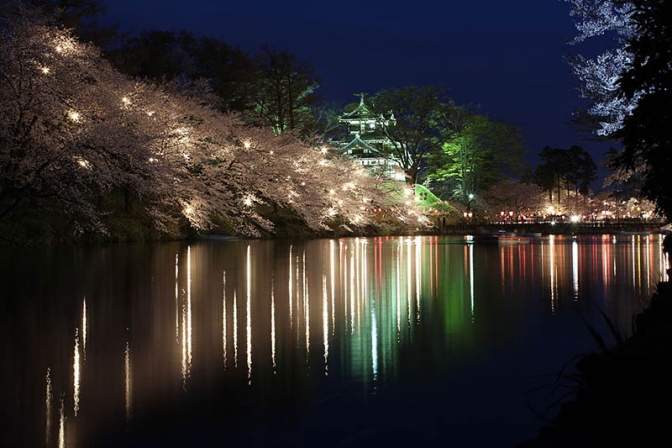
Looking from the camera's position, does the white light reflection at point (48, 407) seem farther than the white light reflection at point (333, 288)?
No

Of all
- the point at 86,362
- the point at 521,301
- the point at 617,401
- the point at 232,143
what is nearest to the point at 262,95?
the point at 232,143

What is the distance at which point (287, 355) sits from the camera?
783 cm

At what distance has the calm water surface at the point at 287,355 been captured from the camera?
535cm

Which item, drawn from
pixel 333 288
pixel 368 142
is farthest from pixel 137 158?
pixel 368 142

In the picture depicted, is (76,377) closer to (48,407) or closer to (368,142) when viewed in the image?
(48,407)

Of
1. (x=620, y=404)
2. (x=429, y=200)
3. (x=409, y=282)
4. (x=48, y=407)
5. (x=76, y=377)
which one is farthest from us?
(x=429, y=200)

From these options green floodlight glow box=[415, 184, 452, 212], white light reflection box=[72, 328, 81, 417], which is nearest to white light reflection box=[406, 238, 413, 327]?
white light reflection box=[72, 328, 81, 417]

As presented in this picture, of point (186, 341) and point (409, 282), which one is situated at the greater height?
point (409, 282)

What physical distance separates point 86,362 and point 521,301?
7.84m

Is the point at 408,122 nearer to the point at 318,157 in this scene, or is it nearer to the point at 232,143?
the point at 318,157

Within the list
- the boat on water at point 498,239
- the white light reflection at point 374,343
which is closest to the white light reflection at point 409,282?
the white light reflection at point 374,343

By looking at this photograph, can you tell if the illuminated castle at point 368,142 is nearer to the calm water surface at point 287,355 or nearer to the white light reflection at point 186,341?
the calm water surface at point 287,355

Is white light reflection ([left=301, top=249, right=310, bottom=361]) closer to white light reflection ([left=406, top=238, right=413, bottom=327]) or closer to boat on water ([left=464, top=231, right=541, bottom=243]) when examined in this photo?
white light reflection ([left=406, top=238, right=413, bottom=327])

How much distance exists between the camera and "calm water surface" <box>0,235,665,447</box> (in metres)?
5.35
